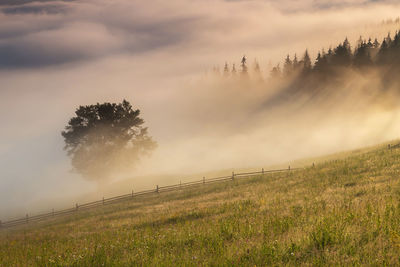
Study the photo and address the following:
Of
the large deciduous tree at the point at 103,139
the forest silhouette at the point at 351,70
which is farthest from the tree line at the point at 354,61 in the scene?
the large deciduous tree at the point at 103,139

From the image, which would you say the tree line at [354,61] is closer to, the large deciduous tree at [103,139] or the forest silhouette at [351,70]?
the forest silhouette at [351,70]

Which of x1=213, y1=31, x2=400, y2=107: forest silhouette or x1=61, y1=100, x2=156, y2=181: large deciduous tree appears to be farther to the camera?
x1=213, y1=31, x2=400, y2=107: forest silhouette

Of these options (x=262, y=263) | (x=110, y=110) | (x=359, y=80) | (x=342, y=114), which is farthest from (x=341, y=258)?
(x=359, y=80)

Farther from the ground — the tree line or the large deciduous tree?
the tree line

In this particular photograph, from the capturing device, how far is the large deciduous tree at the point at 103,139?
156 ft

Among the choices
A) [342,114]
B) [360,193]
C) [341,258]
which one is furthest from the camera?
[342,114]

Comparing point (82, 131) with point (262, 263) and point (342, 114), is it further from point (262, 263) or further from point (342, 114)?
point (342, 114)

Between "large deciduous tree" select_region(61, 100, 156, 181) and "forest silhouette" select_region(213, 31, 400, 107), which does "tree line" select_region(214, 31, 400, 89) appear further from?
"large deciduous tree" select_region(61, 100, 156, 181)

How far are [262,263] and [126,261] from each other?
308cm

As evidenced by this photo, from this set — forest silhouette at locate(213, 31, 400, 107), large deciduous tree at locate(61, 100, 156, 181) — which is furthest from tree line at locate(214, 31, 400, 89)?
large deciduous tree at locate(61, 100, 156, 181)

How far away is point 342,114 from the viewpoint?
8319 cm

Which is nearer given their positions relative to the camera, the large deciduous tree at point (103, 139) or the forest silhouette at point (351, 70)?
the large deciduous tree at point (103, 139)

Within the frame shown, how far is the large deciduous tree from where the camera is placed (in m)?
47.5

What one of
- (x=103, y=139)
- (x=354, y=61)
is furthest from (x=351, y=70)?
(x=103, y=139)
